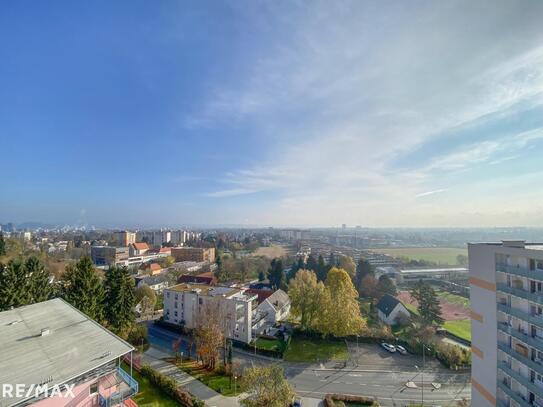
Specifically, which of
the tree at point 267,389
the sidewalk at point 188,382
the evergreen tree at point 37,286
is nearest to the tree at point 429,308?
the tree at point 267,389

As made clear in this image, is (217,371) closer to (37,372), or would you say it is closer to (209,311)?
(209,311)

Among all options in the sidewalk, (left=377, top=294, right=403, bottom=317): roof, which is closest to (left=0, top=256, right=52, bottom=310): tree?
the sidewalk

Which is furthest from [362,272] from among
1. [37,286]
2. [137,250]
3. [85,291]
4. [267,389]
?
[137,250]

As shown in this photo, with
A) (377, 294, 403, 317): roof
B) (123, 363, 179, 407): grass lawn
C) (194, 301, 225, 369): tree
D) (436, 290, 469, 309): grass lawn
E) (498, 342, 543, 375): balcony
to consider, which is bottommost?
(436, 290, 469, 309): grass lawn

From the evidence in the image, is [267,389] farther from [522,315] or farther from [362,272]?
[362,272]

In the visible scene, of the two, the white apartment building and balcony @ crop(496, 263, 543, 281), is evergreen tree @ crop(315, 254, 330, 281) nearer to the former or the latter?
the white apartment building

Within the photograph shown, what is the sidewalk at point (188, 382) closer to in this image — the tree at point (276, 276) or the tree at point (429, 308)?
the tree at point (276, 276)

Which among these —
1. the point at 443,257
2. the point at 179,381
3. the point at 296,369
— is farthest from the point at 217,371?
the point at 443,257
